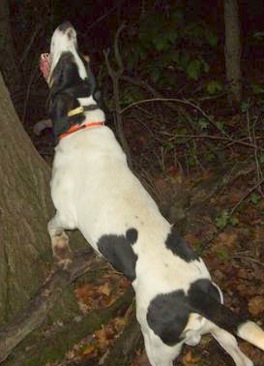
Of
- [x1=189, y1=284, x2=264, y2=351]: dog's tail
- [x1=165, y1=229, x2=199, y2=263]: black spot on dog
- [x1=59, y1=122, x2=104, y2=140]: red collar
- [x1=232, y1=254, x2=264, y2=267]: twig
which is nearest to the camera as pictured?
[x1=189, y1=284, x2=264, y2=351]: dog's tail

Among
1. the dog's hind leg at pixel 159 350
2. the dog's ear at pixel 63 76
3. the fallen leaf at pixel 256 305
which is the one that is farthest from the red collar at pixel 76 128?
the fallen leaf at pixel 256 305

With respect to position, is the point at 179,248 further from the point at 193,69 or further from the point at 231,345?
the point at 193,69

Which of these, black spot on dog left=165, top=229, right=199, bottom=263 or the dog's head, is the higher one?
the dog's head

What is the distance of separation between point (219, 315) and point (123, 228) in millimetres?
951

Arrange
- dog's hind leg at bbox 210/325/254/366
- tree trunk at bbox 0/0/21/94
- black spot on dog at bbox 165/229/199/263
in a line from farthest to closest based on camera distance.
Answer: tree trunk at bbox 0/0/21/94 < dog's hind leg at bbox 210/325/254/366 < black spot on dog at bbox 165/229/199/263

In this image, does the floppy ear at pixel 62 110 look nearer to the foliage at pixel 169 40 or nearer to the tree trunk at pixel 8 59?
the foliage at pixel 169 40

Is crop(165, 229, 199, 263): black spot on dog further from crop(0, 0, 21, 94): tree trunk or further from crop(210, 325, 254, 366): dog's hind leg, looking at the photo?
crop(0, 0, 21, 94): tree trunk

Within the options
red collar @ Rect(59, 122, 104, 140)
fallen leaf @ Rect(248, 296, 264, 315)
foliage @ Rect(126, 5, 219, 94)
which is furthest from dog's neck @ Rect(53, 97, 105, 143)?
foliage @ Rect(126, 5, 219, 94)

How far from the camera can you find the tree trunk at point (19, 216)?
174 inches

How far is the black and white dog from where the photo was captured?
3.64 meters

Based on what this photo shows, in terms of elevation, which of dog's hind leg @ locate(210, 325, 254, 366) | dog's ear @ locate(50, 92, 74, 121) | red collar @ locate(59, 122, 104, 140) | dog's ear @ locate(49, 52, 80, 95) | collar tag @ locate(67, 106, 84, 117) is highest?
dog's ear @ locate(49, 52, 80, 95)

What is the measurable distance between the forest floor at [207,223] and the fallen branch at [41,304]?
57 cm

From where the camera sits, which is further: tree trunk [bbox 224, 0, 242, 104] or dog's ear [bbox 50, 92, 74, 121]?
tree trunk [bbox 224, 0, 242, 104]

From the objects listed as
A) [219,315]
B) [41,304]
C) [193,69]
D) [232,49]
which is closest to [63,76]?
[41,304]
